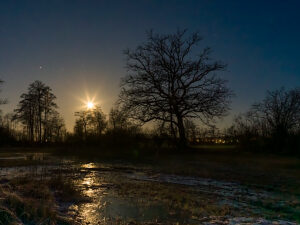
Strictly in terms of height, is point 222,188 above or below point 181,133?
below

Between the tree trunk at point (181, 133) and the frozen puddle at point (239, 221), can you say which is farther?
the tree trunk at point (181, 133)

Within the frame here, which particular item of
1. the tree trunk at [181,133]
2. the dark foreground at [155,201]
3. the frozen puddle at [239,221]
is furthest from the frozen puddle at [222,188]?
the tree trunk at [181,133]

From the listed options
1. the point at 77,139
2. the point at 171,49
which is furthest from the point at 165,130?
the point at 77,139

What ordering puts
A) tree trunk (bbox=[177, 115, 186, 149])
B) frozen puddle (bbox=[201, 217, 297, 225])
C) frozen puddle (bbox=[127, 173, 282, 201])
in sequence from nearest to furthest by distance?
frozen puddle (bbox=[201, 217, 297, 225]) → frozen puddle (bbox=[127, 173, 282, 201]) → tree trunk (bbox=[177, 115, 186, 149])

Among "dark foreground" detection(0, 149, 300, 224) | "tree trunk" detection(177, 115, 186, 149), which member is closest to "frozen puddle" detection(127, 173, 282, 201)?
"dark foreground" detection(0, 149, 300, 224)

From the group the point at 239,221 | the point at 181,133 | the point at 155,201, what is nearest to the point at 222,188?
the point at 155,201

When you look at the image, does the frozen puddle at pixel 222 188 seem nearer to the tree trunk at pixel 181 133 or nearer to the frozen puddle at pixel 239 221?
the frozen puddle at pixel 239 221

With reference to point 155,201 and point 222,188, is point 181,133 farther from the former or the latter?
point 155,201

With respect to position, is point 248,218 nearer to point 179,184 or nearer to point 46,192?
point 179,184

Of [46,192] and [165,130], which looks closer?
[46,192]

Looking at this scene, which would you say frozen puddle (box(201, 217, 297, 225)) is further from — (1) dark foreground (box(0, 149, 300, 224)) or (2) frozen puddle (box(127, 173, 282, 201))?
(2) frozen puddle (box(127, 173, 282, 201))

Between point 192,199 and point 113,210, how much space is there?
2341 millimetres

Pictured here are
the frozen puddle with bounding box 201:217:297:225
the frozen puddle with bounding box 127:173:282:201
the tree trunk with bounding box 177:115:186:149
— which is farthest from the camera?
the tree trunk with bounding box 177:115:186:149

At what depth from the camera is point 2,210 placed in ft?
17.0
